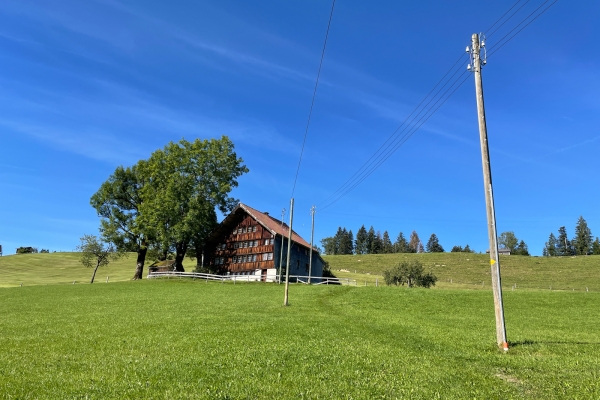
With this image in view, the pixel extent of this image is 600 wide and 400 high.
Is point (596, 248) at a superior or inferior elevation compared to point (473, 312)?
superior

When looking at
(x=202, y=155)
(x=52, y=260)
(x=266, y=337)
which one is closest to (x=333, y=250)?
(x=52, y=260)

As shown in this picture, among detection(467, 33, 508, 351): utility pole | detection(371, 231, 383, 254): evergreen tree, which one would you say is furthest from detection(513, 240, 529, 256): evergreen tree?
detection(467, 33, 508, 351): utility pole

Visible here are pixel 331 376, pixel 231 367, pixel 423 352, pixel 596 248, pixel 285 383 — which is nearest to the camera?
pixel 285 383

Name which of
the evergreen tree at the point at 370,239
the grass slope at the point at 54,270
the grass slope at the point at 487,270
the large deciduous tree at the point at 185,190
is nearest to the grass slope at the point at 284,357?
the large deciduous tree at the point at 185,190

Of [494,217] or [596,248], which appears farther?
[596,248]

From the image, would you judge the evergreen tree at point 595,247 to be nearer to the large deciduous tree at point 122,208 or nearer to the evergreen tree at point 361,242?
the evergreen tree at point 361,242

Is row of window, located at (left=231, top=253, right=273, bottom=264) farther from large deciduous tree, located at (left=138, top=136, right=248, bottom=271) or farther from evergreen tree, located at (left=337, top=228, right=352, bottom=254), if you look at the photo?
evergreen tree, located at (left=337, top=228, right=352, bottom=254)

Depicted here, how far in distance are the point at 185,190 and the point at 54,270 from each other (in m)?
57.9

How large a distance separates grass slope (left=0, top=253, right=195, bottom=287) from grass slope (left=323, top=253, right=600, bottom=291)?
49.3 m

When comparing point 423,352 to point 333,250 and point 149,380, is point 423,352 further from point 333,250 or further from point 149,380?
point 333,250

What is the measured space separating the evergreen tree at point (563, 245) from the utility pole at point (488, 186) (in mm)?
181057

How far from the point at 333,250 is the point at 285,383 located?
190894 mm

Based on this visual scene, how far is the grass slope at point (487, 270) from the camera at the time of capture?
79812 mm

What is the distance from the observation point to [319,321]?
19.1 metres
